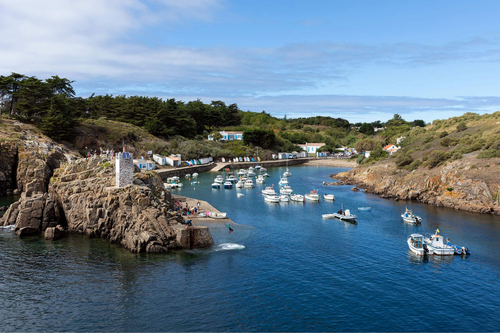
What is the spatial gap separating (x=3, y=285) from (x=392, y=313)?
1173 inches

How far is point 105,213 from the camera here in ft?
134

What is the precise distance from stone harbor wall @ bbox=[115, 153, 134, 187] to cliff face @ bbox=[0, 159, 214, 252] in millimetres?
1085

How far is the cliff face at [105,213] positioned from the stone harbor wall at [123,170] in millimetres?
1085

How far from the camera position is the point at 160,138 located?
4840 inches

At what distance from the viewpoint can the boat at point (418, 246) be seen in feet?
127

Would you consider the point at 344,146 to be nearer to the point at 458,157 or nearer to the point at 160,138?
the point at 160,138

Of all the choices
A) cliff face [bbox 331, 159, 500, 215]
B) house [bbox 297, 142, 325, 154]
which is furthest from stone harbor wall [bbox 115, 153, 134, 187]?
house [bbox 297, 142, 325, 154]

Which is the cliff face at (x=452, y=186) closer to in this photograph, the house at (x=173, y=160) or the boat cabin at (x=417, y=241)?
the boat cabin at (x=417, y=241)

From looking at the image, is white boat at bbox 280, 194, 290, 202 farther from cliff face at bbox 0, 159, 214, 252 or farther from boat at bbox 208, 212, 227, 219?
cliff face at bbox 0, 159, 214, 252

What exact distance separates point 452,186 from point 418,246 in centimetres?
3068

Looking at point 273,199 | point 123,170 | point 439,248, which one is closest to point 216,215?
point 123,170

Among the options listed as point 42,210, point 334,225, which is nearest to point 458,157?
point 334,225

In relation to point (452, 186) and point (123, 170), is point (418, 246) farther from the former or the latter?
point (123, 170)

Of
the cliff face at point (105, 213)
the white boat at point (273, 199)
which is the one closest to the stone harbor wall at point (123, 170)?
the cliff face at point (105, 213)
